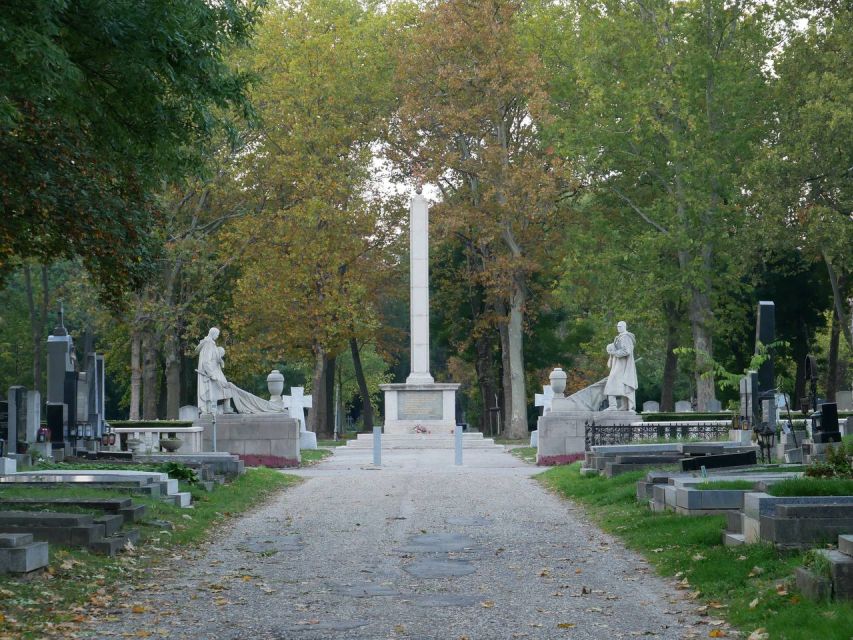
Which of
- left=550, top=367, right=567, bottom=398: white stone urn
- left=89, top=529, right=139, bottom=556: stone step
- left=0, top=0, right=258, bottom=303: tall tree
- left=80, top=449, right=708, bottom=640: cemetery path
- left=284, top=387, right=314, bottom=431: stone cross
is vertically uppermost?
left=0, top=0, right=258, bottom=303: tall tree

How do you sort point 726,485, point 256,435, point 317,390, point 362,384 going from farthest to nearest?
point 362,384 < point 317,390 < point 256,435 < point 726,485

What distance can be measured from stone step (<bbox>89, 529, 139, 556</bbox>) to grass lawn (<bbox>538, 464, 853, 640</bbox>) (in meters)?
5.10

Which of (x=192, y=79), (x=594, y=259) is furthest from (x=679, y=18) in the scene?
(x=192, y=79)

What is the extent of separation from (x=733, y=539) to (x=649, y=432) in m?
17.9

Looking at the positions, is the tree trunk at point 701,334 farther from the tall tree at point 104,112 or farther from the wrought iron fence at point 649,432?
the tall tree at point 104,112

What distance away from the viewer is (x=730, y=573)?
398 inches

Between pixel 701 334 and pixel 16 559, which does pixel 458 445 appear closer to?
pixel 701 334

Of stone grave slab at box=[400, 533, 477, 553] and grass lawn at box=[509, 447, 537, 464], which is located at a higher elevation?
grass lawn at box=[509, 447, 537, 464]

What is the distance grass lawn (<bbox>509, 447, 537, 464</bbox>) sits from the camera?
33.3 m

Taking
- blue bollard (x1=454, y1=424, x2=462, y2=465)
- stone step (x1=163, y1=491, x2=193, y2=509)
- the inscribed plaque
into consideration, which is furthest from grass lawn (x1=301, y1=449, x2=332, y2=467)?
stone step (x1=163, y1=491, x2=193, y2=509)

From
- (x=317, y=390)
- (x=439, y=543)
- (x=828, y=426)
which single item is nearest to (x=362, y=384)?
(x=317, y=390)

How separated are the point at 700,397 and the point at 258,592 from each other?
33623 millimetres

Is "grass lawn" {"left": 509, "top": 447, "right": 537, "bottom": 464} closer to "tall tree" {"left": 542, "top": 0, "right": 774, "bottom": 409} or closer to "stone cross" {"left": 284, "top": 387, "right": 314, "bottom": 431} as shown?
"tall tree" {"left": 542, "top": 0, "right": 774, "bottom": 409}

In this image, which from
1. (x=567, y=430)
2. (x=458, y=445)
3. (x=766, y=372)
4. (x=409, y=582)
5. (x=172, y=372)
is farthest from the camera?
(x=172, y=372)
